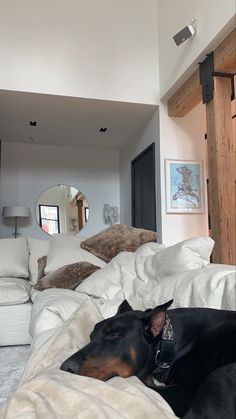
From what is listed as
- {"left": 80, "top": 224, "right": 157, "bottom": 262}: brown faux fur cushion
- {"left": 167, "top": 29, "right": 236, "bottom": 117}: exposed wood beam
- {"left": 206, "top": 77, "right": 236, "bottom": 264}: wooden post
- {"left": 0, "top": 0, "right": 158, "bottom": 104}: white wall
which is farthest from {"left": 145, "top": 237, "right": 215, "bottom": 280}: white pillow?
{"left": 0, "top": 0, "right": 158, "bottom": 104}: white wall

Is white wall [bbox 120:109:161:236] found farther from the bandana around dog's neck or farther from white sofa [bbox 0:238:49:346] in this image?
the bandana around dog's neck

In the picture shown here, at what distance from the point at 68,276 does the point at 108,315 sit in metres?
1.08

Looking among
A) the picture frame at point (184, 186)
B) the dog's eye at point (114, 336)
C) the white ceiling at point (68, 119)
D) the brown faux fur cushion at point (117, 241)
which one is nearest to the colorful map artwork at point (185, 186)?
the picture frame at point (184, 186)

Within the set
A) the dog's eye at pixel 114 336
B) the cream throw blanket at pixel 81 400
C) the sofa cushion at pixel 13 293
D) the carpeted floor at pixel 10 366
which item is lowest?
the carpeted floor at pixel 10 366

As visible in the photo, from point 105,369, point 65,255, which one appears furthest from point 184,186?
point 105,369

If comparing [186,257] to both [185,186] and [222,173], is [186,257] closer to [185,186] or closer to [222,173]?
[222,173]

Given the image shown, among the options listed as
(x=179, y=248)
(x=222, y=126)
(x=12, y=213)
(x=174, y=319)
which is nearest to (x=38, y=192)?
(x=12, y=213)

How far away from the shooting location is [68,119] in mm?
5078

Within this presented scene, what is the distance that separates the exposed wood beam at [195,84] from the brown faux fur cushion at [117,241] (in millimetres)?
1784

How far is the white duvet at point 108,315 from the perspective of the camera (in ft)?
2.40

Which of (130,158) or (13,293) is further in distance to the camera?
(130,158)

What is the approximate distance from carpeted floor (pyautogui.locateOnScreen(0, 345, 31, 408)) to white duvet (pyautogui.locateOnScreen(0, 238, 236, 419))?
11.7 inches

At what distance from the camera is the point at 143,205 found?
5.27 metres

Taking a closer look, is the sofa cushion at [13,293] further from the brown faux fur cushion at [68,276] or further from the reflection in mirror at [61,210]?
the reflection in mirror at [61,210]
